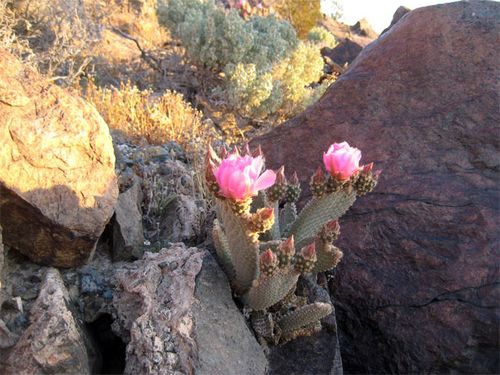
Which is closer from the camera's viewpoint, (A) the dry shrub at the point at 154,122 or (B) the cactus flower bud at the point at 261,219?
(B) the cactus flower bud at the point at 261,219

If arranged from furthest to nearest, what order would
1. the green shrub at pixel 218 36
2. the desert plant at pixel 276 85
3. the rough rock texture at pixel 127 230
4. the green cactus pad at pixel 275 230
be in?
the green shrub at pixel 218 36 < the desert plant at pixel 276 85 < the rough rock texture at pixel 127 230 < the green cactus pad at pixel 275 230

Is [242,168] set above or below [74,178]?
above

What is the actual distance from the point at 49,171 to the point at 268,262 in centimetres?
114

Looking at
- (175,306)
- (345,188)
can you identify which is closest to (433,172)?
(345,188)

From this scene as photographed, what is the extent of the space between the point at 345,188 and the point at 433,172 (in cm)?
96

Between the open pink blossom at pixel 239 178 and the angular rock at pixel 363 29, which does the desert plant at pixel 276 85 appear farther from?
the angular rock at pixel 363 29

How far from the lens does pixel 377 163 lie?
134 inches

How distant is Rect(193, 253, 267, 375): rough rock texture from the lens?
7.10 feet

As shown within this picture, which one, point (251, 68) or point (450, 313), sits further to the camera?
point (251, 68)

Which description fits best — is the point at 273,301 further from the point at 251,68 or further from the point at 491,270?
the point at 251,68

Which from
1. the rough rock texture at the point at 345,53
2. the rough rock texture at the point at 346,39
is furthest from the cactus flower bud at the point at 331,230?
the rough rock texture at the point at 345,53

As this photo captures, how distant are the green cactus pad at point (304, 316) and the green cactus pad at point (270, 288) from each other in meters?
0.16

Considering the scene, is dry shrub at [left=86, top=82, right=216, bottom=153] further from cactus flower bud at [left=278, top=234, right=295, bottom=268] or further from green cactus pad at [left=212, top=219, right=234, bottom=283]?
cactus flower bud at [left=278, top=234, right=295, bottom=268]

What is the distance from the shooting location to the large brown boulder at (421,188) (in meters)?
2.77
